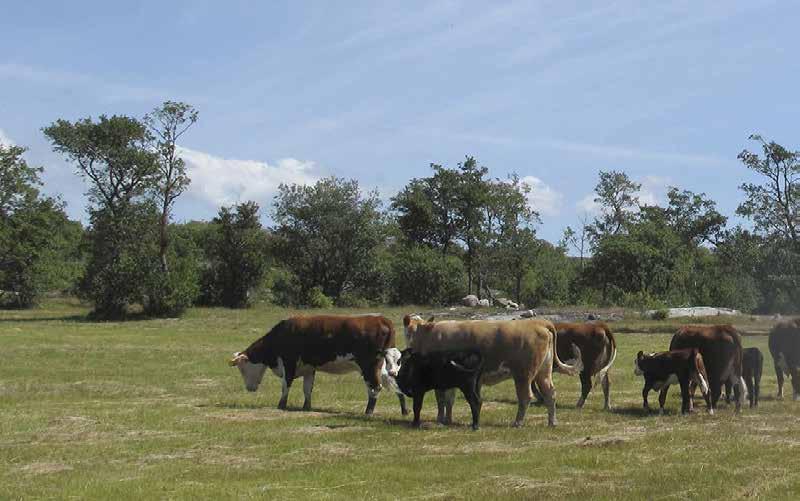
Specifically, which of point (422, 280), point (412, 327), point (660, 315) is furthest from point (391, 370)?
point (422, 280)

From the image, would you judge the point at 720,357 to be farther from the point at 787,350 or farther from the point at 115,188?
the point at 115,188

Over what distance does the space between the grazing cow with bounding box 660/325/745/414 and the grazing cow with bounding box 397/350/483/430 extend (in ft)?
18.8

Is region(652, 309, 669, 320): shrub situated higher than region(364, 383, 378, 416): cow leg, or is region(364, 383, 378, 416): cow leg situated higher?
region(652, 309, 669, 320): shrub

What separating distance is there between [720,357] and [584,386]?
298 centimetres

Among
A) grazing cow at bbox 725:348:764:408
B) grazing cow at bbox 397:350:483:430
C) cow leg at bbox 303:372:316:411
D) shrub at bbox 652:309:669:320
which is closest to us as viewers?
grazing cow at bbox 397:350:483:430

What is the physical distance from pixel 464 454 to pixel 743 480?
13.3ft

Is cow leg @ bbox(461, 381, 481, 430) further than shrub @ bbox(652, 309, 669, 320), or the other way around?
shrub @ bbox(652, 309, 669, 320)

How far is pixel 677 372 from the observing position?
62.2 feet

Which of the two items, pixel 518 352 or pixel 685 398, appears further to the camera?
pixel 685 398

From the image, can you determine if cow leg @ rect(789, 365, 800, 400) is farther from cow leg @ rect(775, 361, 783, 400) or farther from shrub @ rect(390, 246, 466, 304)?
shrub @ rect(390, 246, 466, 304)

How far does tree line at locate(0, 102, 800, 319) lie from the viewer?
63406 mm

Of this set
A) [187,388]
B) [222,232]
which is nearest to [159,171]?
[222,232]

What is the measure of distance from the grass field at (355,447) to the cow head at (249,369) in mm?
360

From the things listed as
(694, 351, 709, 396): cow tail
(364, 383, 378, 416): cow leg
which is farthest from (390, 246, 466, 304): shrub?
(694, 351, 709, 396): cow tail
